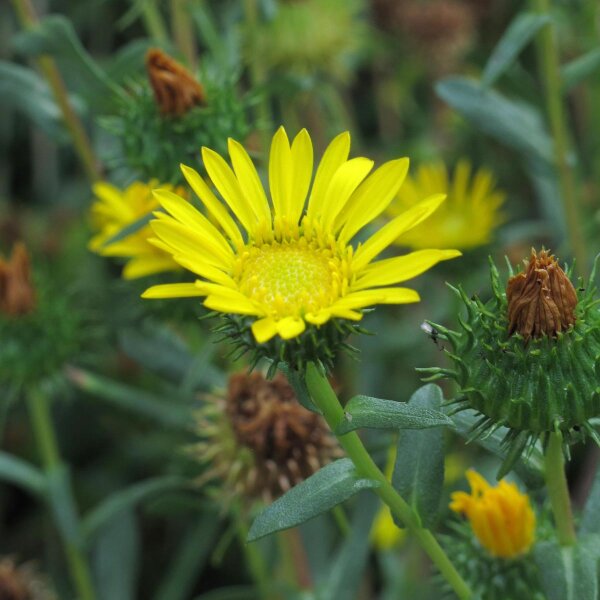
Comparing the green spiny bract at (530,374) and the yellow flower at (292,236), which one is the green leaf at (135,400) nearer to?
the yellow flower at (292,236)

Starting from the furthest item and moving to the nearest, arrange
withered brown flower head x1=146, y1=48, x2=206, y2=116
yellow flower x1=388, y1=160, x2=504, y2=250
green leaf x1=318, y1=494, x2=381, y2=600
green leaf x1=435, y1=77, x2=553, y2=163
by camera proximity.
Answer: yellow flower x1=388, y1=160, x2=504, y2=250, green leaf x1=435, y1=77, x2=553, y2=163, green leaf x1=318, y1=494, x2=381, y2=600, withered brown flower head x1=146, y1=48, x2=206, y2=116

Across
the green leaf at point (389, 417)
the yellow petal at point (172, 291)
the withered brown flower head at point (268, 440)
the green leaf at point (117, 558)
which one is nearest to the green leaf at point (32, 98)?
the withered brown flower head at point (268, 440)

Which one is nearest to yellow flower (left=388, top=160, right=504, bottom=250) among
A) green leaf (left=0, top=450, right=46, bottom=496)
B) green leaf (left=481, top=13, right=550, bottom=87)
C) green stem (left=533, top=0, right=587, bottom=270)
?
green stem (left=533, top=0, right=587, bottom=270)

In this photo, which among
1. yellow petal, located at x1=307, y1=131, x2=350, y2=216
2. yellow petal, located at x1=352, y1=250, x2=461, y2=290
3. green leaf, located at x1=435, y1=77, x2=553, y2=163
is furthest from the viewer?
green leaf, located at x1=435, y1=77, x2=553, y2=163

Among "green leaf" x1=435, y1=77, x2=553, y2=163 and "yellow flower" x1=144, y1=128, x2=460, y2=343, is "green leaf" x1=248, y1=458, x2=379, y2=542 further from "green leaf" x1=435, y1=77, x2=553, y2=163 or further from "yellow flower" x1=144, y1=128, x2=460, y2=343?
"green leaf" x1=435, y1=77, x2=553, y2=163

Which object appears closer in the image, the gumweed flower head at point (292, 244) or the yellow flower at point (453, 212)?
the gumweed flower head at point (292, 244)

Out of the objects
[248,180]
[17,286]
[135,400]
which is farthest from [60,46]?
[248,180]
